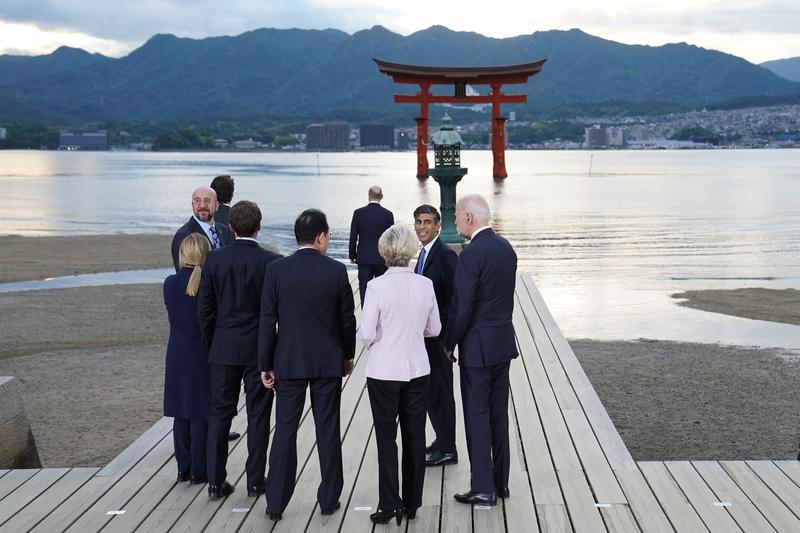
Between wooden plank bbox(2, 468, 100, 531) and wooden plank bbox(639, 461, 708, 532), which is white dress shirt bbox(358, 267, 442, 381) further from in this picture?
wooden plank bbox(2, 468, 100, 531)

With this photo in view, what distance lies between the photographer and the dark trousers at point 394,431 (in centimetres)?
517

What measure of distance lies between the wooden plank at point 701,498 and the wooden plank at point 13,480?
13.4ft

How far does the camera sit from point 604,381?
11828 millimetres

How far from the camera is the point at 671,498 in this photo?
5.55 meters

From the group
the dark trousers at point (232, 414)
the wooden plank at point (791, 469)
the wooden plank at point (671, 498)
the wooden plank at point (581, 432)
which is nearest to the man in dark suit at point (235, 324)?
the dark trousers at point (232, 414)

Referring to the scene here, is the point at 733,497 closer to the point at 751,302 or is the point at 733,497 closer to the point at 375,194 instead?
the point at 375,194

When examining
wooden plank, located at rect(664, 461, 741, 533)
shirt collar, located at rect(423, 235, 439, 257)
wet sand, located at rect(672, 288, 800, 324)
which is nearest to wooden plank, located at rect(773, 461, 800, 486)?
wooden plank, located at rect(664, 461, 741, 533)

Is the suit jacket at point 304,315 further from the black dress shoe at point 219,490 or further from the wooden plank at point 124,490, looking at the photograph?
the wooden plank at point 124,490

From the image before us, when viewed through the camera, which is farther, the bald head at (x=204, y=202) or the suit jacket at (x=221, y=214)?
the suit jacket at (x=221, y=214)

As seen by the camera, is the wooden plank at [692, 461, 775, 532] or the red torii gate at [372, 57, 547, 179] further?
the red torii gate at [372, 57, 547, 179]

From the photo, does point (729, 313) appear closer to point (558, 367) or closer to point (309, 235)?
point (558, 367)

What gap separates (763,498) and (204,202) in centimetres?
408

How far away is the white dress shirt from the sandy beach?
14.7 feet

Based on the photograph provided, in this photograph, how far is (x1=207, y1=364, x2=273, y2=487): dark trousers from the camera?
5508mm
